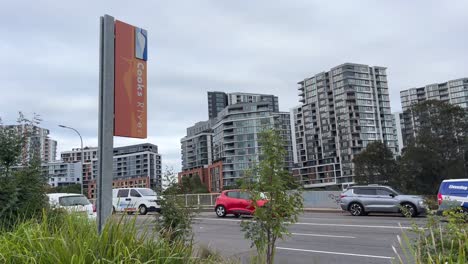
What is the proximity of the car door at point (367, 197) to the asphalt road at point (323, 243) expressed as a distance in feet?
18.7

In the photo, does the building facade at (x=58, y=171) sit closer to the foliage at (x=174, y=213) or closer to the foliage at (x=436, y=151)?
the foliage at (x=174, y=213)

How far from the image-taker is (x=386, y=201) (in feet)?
77.3

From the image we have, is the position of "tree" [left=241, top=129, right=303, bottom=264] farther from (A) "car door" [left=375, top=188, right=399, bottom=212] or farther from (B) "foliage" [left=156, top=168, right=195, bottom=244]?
(A) "car door" [left=375, top=188, right=399, bottom=212]

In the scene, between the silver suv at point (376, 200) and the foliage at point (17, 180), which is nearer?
the foliage at point (17, 180)

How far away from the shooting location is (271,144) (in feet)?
21.1

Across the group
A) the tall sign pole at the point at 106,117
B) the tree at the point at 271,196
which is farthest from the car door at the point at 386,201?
the tall sign pole at the point at 106,117

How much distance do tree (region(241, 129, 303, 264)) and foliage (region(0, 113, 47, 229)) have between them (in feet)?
11.2

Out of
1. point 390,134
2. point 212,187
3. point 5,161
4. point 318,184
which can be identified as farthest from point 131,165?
point 5,161

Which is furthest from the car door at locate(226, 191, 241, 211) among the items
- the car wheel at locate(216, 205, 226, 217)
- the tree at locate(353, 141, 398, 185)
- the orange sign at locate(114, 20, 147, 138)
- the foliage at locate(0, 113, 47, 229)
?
the tree at locate(353, 141, 398, 185)

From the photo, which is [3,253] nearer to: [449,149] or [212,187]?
[449,149]

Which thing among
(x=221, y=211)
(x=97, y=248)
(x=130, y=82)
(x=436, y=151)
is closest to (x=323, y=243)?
(x=130, y=82)

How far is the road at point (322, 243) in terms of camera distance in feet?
34.6

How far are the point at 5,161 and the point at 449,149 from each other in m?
40.9

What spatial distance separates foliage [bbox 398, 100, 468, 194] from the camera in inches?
1593
